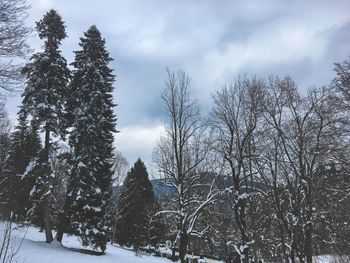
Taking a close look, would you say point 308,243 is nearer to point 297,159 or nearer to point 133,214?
point 297,159

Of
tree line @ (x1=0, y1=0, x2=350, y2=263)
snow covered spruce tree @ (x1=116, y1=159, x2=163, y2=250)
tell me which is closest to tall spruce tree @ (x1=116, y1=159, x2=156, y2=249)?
snow covered spruce tree @ (x1=116, y1=159, x2=163, y2=250)

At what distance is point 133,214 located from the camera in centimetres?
4956

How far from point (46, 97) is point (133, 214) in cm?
2774

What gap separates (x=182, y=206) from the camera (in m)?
20.0

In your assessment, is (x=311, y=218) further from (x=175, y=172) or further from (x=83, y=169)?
(x=83, y=169)

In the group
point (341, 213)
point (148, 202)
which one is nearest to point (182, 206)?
point (341, 213)

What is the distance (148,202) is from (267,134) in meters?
32.8

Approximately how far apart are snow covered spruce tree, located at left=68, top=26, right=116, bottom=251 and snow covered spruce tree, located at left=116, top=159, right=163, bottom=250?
20.8 metres

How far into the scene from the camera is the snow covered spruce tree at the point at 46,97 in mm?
24469

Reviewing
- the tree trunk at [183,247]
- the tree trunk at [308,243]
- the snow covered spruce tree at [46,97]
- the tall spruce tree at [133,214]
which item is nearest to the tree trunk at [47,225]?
the snow covered spruce tree at [46,97]

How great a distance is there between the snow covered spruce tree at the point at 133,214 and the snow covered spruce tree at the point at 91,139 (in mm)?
20785

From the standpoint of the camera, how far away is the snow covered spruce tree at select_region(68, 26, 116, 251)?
83.0 ft

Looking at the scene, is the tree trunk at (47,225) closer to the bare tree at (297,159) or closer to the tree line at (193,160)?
the tree line at (193,160)

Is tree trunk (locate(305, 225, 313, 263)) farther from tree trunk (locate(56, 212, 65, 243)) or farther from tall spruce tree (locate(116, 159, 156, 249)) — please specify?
tall spruce tree (locate(116, 159, 156, 249))
